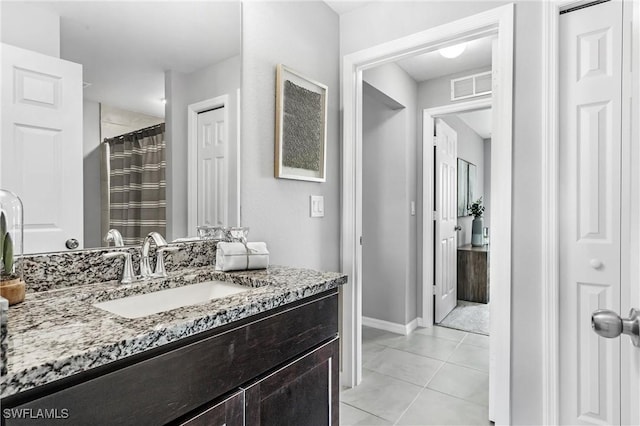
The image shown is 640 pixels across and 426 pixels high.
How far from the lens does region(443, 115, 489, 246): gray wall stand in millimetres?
4709

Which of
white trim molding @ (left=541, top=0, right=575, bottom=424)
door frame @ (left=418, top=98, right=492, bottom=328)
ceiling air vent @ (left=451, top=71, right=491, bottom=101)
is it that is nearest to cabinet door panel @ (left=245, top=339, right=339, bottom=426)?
white trim molding @ (left=541, top=0, right=575, bottom=424)

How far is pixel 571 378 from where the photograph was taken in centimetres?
163

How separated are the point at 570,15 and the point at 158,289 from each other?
216 centimetres

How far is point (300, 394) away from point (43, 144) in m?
1.12

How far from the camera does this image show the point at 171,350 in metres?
0.79

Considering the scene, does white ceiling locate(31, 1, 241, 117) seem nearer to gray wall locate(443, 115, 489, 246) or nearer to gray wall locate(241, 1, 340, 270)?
gray wall locate(241, 1, 340, 270)

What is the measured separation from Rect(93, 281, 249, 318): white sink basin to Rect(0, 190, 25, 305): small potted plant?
0.63 ft

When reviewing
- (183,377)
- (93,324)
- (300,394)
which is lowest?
(300,394)

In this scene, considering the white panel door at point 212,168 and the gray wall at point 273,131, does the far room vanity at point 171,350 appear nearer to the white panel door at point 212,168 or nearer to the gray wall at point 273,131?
the white panel door at point 212,168

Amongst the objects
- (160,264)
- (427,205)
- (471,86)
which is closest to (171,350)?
(160,264)

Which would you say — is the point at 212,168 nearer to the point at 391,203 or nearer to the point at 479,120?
the point at 391,203

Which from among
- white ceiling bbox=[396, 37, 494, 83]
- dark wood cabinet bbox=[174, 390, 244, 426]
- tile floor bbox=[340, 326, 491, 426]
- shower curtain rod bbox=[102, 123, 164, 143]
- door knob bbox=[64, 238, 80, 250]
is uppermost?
white ceiling bbox=[396, 37, 494, 83]

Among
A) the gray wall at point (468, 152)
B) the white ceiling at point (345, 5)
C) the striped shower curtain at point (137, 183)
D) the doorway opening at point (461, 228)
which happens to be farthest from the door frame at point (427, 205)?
the striped shower curtain at point (137, 183)

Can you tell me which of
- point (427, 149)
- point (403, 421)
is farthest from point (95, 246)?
point (427, 149)
